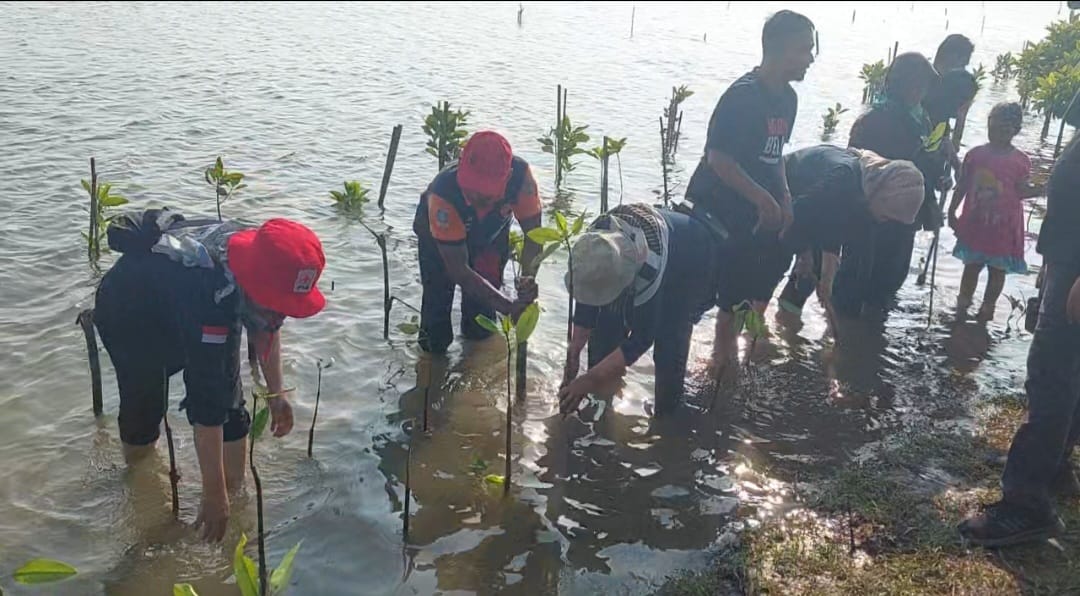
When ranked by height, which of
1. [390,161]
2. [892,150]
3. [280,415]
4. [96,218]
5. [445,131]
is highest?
[892,150]

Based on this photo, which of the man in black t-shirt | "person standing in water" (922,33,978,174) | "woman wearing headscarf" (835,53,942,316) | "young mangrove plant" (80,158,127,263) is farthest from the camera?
"person standing in water" (922,33,978,174)

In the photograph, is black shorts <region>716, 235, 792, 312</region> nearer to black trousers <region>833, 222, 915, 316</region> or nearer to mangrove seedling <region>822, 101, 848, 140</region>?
black trousers <region>833, 222, 915, 316</region>

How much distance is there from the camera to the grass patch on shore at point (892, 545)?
10.7ft

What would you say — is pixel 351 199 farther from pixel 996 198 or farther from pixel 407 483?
pixel 996 198

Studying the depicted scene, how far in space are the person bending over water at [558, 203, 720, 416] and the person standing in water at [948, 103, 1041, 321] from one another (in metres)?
2.81

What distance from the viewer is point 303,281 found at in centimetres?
294

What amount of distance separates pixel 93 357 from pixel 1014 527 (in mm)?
4347

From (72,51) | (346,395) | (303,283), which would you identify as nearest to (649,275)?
(303,283)

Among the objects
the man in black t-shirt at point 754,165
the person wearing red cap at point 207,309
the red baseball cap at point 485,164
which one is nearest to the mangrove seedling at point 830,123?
the man in black t-shirt at point 754,165

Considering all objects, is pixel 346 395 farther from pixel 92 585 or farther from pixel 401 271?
pixel 401 271

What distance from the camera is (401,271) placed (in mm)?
7172

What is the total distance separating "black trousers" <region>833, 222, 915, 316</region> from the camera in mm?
5824

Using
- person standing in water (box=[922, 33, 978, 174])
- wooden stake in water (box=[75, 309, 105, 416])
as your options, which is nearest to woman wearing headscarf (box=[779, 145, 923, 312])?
person standing in water (box=[922, 33, 978, 174])

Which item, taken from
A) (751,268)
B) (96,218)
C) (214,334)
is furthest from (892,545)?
(96,218)
